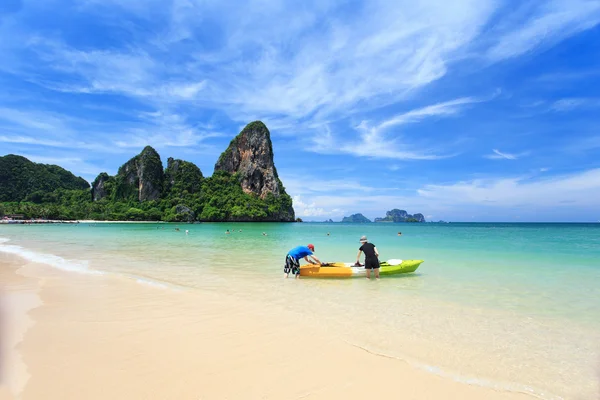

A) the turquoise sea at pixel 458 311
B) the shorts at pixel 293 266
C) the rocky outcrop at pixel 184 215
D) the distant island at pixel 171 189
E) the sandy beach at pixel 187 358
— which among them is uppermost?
the distant island at pixel 171 189

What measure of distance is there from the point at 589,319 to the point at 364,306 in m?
4.20

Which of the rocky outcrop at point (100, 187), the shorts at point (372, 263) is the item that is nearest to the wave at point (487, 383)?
the shorts at point (372, 263)

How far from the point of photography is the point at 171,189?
→ 111 meters

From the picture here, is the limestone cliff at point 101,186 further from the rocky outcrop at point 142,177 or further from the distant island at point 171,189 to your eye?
the rocky outcrop at point 142,177

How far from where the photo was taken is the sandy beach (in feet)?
10.1

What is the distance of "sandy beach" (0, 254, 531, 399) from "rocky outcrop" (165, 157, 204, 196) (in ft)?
358

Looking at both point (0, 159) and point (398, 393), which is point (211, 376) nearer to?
point (398, 393)

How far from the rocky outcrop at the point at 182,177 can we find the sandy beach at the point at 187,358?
109204mm

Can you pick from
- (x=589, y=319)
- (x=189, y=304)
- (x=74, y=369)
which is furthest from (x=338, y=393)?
(x=589, y=319)

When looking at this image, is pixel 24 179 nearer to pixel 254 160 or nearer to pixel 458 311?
pixel 254 160

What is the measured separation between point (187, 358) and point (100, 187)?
436 ft

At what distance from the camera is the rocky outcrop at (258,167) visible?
11162 cm

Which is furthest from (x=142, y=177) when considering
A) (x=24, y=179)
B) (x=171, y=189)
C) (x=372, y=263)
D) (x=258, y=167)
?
(x=372, y=263)

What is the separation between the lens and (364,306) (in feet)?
21.8
